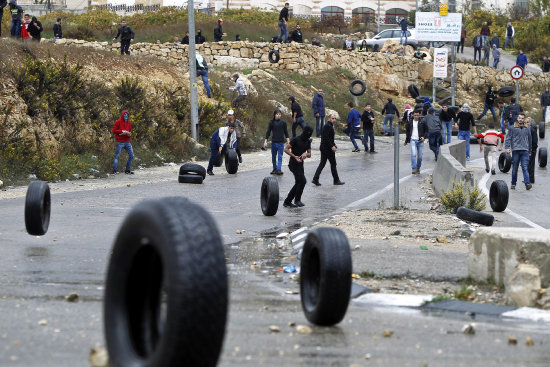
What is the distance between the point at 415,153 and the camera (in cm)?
2553

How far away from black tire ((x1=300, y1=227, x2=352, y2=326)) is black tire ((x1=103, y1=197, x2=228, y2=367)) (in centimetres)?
186

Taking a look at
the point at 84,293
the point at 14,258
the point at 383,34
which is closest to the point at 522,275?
the point at 84,293

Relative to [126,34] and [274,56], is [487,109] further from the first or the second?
[126,34]

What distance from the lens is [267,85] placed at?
4375 cm

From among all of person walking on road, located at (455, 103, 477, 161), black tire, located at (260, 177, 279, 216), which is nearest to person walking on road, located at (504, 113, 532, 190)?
black tire, located at (260, 177, 279, 216)

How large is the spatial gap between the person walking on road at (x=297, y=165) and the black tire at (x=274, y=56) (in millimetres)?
31449

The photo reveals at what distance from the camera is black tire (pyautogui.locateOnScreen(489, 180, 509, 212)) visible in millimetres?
17109

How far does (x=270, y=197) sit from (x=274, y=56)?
34.5 m

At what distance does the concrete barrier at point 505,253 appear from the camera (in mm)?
→ 8781

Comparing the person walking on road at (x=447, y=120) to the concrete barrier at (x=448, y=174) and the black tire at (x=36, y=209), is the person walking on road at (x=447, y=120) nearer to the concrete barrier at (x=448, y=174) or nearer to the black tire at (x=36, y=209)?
the concrete barrier at (x=448, y=174)

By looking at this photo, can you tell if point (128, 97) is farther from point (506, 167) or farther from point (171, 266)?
point (171, 266)

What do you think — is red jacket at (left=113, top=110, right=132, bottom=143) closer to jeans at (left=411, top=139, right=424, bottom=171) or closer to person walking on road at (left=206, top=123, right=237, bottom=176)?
person walking on road at (left=206, top=123, right=237, bottom=176)

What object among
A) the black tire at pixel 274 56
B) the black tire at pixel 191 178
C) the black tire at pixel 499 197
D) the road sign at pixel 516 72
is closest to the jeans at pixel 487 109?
the road sign at pixel 516 72

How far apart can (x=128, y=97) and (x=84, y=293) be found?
2233 centimetres
